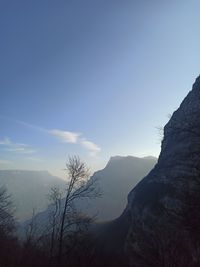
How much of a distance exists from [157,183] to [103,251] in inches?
854

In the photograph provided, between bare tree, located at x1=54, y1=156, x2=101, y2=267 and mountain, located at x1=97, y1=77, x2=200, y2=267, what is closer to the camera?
bare tree, located at x1=54, y1=156, x2=101, y2=267

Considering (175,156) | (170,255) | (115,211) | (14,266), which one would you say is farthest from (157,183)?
(115,211)

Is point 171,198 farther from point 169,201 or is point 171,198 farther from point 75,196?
point 75,196

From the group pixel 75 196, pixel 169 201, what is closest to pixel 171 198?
pixel 169 201

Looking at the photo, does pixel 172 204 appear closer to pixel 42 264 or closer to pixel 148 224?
pixel 148 224

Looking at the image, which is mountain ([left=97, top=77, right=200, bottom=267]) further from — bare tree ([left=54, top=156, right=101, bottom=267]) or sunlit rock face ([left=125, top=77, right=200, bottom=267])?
bare tree ([left=54, top=156, right=101, bottom=267])

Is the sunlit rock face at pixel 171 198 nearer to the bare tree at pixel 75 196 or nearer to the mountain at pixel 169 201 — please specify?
the mountain at pixel 169 201

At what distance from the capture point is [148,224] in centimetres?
5488

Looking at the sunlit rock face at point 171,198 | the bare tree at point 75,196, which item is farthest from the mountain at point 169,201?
the bare tree at point 75,196

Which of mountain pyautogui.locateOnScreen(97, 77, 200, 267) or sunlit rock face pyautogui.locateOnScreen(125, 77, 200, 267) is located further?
sunlit rock face pyautogui.locateOnScreen(125, 77, 200, 267)

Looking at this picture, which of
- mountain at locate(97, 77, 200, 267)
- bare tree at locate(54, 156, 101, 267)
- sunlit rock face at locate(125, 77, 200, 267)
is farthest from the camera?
sunlit rock face at locate(125, 77, 200, 267)

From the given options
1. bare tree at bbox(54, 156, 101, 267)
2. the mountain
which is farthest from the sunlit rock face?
bare tree at bbox(54, 156, 101, 267)

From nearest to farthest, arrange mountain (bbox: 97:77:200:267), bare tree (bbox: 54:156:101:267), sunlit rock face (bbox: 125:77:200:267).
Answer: bare tree (bbox: 54:156:101:267), mountain (bbox: 97:77:200:267), sunlit rock face (bbox: 125:77:200:267)

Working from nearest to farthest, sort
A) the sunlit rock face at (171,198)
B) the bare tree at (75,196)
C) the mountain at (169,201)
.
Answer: the bare tree at (75,196), the mountain at (169,201), the sunlit rock face at (171,198)
